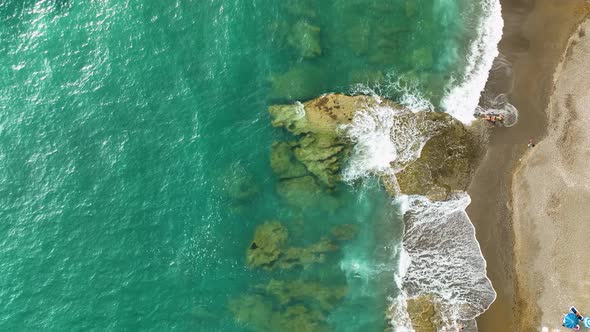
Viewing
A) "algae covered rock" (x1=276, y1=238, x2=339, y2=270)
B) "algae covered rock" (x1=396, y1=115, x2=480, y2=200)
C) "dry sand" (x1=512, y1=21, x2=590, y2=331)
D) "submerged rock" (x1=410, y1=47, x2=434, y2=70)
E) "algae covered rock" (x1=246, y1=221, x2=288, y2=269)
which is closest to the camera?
"dry sand" (x1=512, y1=21, x2=590, y2=331)

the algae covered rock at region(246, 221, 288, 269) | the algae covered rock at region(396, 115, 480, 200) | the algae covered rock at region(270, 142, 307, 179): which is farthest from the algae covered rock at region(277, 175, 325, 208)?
the algae covered rock at region(396, 115, 480, 200)

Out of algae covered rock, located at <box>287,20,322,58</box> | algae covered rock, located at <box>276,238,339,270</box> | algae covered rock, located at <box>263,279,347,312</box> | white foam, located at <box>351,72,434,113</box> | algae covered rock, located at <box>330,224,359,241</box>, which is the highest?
algae covered rock, located at <box>287,20,322,58</box>

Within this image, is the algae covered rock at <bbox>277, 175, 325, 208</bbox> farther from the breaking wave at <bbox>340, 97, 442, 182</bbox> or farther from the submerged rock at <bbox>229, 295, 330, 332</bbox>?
the submerged rock at <bbox>229, 295, 330, 332</bbox>

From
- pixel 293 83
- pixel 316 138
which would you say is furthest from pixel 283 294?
pixel 293 83

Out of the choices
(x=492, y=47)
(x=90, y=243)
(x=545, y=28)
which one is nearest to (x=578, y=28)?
(x=545, y=28)

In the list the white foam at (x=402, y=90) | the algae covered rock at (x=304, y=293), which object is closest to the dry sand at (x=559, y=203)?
the white foam at (x=402, y=90)

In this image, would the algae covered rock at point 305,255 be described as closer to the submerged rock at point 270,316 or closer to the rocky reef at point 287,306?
the rocky reef at point 287,306

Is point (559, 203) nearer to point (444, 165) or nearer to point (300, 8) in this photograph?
point (444, 165)
